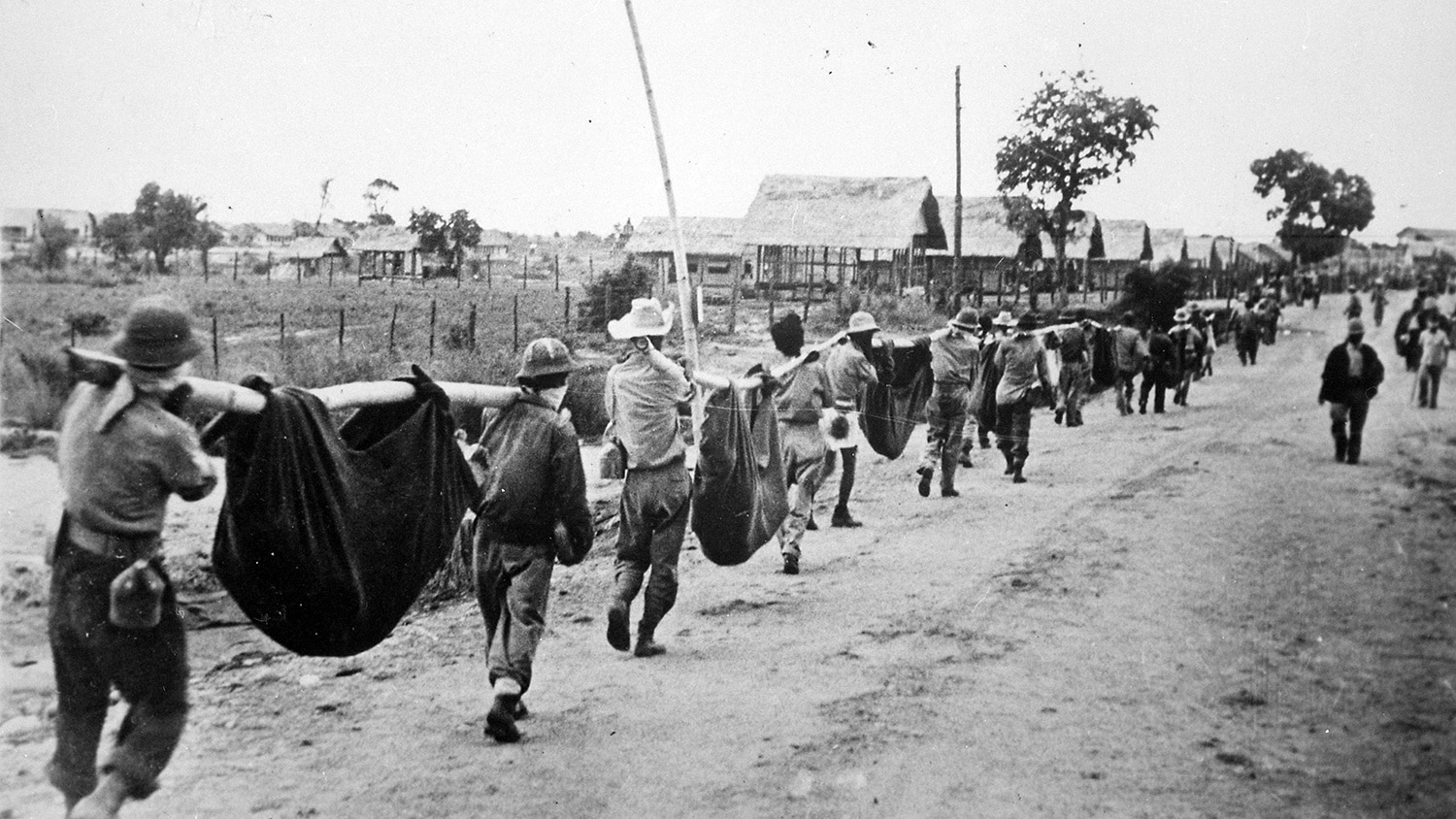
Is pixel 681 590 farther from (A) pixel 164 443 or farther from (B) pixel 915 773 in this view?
(A) pixel 164 443

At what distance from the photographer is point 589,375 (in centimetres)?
1303

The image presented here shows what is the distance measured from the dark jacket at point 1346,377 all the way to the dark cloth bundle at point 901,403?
5.19 meters

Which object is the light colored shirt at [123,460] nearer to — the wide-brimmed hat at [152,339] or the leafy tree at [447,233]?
the wide-brimmed hat at [152,339]

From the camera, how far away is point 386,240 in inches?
450

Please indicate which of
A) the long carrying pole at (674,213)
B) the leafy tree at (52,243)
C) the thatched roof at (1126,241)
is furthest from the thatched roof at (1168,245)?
the leafy tree at (52,243)

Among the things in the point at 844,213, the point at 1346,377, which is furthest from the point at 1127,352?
the point at 1346,377

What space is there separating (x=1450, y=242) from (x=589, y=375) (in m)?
9.34

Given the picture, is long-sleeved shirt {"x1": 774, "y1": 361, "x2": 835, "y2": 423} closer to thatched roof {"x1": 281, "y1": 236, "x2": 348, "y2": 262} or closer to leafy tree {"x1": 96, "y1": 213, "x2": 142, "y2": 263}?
leafy tree {"x1": 96, "y1": 213, "x2": 142, "y2": 263}

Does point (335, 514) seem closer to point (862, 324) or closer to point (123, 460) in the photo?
point (123, 460)

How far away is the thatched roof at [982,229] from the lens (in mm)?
13945

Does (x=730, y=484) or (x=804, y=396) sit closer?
(x=730, y=484)

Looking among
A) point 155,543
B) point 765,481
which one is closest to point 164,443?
point 155,543

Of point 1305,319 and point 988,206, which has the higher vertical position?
point 988,206

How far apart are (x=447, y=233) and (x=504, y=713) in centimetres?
653
